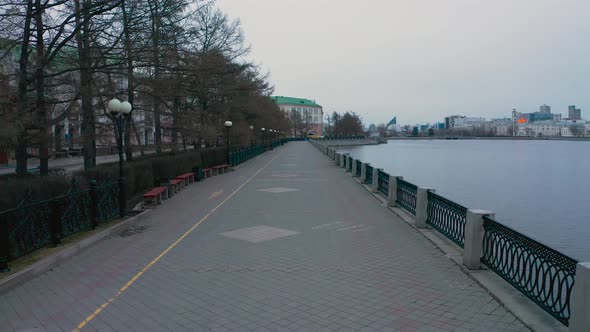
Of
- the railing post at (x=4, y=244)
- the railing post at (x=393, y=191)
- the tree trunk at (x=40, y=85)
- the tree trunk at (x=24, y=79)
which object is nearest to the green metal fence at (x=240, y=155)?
the tree trunk at (x=40, y=85)

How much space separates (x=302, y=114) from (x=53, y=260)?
527 feet

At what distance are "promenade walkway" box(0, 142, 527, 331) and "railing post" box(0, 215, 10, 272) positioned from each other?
0.49m

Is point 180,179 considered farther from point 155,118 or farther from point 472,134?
point 472,134

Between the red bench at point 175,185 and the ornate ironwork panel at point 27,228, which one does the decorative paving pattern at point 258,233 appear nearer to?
the ornate ironwork panel at point 27,228

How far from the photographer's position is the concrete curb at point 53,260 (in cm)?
578

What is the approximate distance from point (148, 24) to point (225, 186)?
24.0 ft

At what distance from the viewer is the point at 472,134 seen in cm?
18225

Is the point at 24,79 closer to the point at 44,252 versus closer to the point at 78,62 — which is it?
the point at 78,62

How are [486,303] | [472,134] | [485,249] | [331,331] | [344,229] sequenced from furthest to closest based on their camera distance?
[472,134]
[344,229]
[485,249]
[486,303]
[331,331]

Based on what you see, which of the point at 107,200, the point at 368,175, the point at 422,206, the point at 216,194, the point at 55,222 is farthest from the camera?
the point at 368,175

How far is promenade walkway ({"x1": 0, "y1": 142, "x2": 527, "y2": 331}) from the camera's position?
184 inches

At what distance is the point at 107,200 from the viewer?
33.1ft

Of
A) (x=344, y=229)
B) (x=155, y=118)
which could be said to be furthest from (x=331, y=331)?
(x=155, y=118)

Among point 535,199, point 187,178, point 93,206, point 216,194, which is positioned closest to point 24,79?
point 93,206
